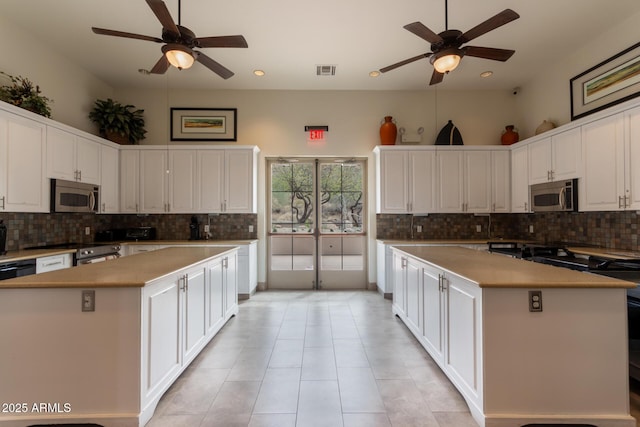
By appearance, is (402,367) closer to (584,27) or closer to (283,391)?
(283,391)

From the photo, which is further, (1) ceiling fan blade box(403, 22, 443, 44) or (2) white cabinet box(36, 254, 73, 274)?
(2) white cabinet box(36, 254, 73, 274)

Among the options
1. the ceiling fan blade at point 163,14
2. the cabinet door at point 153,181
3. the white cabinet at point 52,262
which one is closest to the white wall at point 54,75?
the cabinet door at point 153,181

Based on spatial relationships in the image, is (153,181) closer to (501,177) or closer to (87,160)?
(87,160)

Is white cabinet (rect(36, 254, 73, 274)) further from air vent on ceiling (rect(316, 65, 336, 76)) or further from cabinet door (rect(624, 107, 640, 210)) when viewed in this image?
cabinet door (rect(624, 107, 640, 210))

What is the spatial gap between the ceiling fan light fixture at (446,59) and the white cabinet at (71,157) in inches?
168

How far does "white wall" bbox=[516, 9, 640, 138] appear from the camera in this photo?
3311 millimetres

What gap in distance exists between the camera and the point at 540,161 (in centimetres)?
409

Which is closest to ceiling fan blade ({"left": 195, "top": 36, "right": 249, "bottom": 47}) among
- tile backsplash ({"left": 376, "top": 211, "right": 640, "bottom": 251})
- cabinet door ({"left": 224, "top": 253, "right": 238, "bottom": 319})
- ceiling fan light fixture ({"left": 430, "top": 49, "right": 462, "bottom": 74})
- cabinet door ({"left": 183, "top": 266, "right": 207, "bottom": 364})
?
ceiling fan light fixture ({"left": 430, "top": 49, "right": 462, "bottom": 74})

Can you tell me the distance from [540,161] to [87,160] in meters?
6.29

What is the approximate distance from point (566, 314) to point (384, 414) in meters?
1.24

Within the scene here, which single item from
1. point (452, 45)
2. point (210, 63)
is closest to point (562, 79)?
point (452, 45)

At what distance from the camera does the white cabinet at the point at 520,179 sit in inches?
172

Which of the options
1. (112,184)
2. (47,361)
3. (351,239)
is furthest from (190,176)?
(47,361)

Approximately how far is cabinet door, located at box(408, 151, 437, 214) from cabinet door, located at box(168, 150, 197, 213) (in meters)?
3.51
